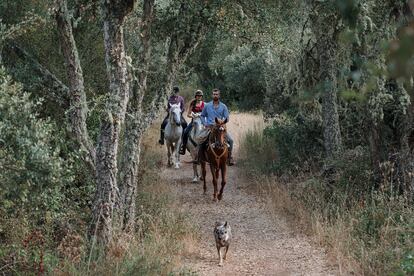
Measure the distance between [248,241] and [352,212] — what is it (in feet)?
6.18

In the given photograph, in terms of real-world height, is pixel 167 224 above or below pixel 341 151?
below

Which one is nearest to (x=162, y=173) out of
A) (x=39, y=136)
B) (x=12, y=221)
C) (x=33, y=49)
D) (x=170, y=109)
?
(x=170, y=109)

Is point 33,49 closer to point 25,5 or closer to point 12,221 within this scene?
point 25,5

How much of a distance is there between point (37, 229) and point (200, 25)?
14.5 ft

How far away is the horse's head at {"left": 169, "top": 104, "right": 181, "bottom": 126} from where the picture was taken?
16.9 m

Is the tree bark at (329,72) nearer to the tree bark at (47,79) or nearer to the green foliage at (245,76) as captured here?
the tree bark at (47,79)

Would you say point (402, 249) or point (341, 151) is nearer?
point (402, 249)

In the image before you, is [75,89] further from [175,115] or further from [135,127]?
[175,115]

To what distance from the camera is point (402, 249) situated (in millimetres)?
7480

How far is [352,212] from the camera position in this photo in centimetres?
967

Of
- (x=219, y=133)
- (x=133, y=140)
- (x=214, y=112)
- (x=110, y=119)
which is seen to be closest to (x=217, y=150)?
(x=219, y=133)

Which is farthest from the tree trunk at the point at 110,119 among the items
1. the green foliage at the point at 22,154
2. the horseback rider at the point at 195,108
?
the horseback rider at the point at 195,108

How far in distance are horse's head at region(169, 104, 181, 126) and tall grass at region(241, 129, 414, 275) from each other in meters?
3.82

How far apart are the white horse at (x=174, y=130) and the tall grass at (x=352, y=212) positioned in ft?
12.9
